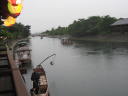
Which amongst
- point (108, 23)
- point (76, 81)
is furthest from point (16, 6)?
point (108, 23)

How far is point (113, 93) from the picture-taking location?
1766cm

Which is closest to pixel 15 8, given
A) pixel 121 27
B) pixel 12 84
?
pixel 12 84

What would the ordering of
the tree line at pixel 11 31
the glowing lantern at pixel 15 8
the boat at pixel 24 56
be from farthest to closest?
1. the boat at pixel 24 56
2. the tree line at pixel 11 31
3. the glowing lantern at pixel 15 8

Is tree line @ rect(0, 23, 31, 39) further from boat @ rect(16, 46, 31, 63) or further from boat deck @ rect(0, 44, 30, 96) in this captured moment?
boat deck @ rect(0, 44, 30, 96)

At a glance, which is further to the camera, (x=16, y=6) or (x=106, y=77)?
(x=106, y=77)

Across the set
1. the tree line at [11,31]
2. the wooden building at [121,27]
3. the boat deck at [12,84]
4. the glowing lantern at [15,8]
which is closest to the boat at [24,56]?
the tree line at [11,31]

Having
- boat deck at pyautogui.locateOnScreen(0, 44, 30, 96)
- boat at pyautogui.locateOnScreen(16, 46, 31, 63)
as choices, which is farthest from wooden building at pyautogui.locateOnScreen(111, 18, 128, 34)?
boat deck at pyautogui.locateOnScreen(0, 44, 30, 96)

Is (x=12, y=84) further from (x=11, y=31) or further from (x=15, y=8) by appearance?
(x=11, y=31)

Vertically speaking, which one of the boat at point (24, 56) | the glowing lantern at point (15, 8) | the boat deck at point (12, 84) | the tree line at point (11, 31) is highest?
the glowing lantern at point (15, 8)

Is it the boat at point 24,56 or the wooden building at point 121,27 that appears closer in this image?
the boat at point 24,56

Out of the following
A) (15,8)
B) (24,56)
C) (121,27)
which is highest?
(15,8)

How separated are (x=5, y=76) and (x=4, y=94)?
2.52 ft

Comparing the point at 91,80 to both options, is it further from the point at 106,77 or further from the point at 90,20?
the point at 90,20

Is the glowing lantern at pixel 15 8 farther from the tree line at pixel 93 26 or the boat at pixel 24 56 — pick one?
the tree line at pixel 93 26
